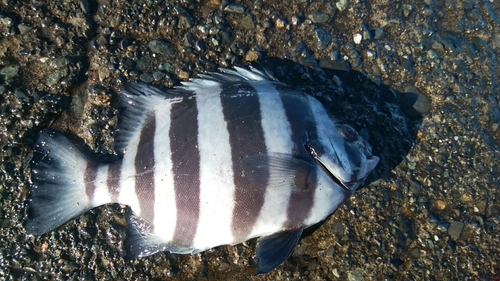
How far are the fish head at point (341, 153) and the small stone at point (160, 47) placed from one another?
1.15 m

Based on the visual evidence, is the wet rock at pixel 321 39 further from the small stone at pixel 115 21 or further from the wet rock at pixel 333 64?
the small stone at pixel 115 21

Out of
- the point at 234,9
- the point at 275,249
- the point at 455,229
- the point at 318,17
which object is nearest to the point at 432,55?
the point at 318,17

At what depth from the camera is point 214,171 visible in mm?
2006

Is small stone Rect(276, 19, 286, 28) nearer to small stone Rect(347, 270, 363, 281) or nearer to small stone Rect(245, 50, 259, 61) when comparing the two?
small stone Rect(245, 50, 259, 61)

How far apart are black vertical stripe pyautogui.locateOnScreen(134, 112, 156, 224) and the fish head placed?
0.84 meters

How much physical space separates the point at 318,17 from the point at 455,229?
1691 millimetres

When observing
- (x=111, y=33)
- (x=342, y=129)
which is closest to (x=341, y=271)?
(x=342, y=129)

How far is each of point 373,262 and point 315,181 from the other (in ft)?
2.45

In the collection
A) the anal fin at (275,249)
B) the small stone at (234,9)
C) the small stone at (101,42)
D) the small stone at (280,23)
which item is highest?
the small stone at (234,9)

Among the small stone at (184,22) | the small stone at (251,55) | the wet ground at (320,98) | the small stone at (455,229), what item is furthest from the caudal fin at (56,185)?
the small stone at (455,229)

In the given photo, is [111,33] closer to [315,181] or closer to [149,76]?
[149,76]

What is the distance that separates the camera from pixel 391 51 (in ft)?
9.23

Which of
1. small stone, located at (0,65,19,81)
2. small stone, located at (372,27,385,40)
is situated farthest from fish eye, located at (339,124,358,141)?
small stone, located at (0,65,19,81)

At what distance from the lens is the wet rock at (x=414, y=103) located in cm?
273
